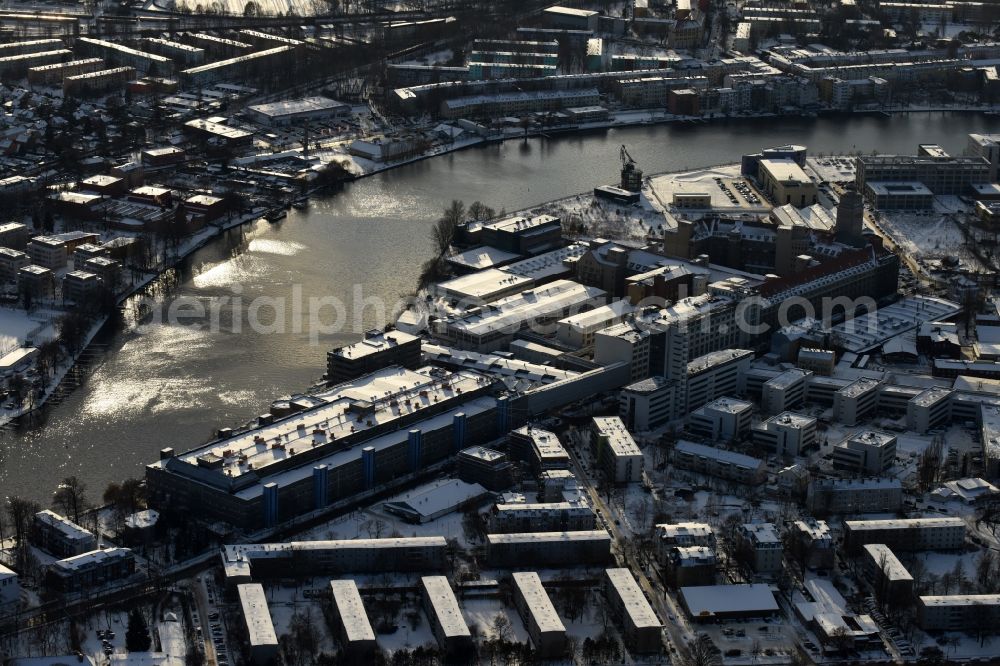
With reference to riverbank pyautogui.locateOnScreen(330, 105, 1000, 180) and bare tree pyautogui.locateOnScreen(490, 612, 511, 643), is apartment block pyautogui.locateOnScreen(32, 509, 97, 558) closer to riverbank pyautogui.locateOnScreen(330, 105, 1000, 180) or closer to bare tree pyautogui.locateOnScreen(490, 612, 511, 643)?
bare tree pyautogui.locateOnScreen(490, 612, 511, 643)

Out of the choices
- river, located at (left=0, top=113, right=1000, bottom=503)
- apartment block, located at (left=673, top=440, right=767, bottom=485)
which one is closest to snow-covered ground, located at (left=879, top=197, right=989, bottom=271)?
river, located at (left=0, top=113, right=1000, bottom=503)

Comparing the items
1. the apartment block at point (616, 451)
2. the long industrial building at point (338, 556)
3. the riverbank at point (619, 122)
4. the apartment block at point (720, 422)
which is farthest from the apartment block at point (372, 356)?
the riverbank at point (619, 122)

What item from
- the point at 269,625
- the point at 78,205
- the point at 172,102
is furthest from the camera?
the point at 172,102

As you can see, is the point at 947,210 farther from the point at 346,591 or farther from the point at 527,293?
the point at 346,591

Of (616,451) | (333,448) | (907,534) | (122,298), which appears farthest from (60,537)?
(907,534)

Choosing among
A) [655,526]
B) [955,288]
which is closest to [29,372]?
[655,526]

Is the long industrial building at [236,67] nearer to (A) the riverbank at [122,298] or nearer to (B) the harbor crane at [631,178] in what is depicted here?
(A) the riverbank at [122,298]

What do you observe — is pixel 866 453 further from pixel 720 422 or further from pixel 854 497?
pixel 720 422
